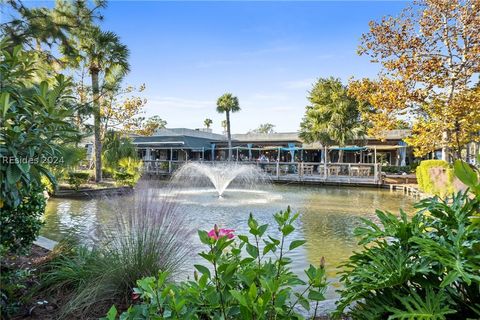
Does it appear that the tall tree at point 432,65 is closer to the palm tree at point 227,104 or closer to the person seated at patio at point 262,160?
the person seated at patio at point 262,160

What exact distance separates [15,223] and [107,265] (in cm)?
91

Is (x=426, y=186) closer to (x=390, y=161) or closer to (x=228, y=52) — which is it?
(x=228, y=52)

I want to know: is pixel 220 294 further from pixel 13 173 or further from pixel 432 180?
pixel 432 180

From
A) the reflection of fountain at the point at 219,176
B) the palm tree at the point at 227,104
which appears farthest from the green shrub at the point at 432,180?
the palm tree at the point at 227,104

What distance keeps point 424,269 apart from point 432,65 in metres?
12.6

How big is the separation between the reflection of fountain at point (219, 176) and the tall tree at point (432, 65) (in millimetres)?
7283

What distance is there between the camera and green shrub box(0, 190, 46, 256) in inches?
115

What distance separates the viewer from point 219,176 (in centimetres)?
1622

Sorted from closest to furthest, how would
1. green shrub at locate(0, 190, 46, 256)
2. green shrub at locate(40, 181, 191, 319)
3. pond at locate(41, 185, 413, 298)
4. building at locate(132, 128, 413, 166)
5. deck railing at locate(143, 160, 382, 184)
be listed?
green shrub at locate(40, 181, 191, 319), green shrub at locate(0, 190, 46, 256), pond at locate(41, 185, 413, 298), deck railing at locate(143, 160, 382, 184), building at locate(132, 128, 413, 166)

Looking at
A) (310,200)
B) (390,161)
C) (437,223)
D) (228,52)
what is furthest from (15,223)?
(390,161)

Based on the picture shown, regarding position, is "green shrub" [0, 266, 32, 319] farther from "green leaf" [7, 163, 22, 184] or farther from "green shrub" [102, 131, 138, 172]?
"green shrub" [102, 131, 138, 172]

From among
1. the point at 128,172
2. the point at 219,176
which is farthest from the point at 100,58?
the point at 219,176

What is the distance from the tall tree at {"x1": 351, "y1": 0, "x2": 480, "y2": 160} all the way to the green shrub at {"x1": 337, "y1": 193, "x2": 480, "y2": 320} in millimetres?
11740

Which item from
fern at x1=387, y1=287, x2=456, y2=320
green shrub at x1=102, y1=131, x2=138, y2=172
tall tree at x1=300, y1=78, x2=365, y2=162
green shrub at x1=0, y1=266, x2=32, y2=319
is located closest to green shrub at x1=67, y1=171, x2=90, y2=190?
green shrub at x1=102, y1=131, x2=138, y2=172
